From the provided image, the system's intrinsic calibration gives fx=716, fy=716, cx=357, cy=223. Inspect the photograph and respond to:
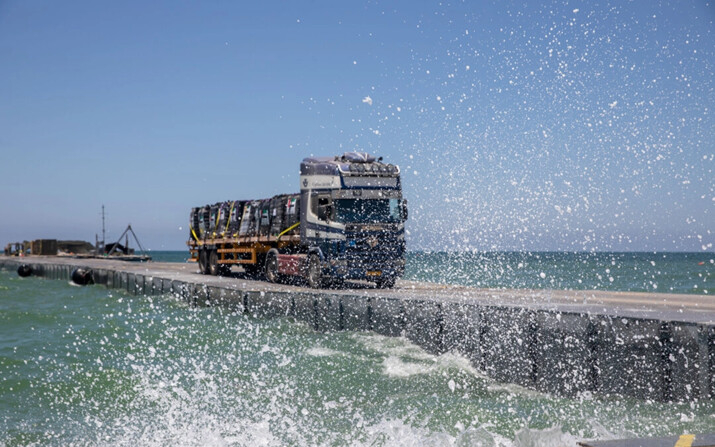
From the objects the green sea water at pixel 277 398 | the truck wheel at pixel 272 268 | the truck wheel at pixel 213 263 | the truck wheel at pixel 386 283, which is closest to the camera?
the green sea water at pixel 277 398

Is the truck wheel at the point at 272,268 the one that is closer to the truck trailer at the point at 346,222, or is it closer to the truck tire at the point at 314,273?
the truck trailer at the point at 346,222

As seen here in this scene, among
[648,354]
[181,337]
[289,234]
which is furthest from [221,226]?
[648,354]

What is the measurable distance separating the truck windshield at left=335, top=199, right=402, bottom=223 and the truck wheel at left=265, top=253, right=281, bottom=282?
5.94 m

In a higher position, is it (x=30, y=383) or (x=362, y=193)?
(x=362, y=193)

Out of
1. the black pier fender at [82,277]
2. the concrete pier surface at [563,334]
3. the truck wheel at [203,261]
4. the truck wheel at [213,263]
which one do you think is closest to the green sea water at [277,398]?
the concrete pier surface at [563,334]

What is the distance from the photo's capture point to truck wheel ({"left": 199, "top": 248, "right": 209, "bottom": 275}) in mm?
38812

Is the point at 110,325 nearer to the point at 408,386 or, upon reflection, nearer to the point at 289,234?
the point at 289,234

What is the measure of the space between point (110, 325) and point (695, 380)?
20.0m

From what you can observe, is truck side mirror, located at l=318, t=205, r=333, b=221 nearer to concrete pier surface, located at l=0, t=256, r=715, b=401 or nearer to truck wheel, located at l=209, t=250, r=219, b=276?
concrete pier surface, located at l=0, t=256, r=715, b=401

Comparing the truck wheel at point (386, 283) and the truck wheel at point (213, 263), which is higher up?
the truck wheel at point (213, 263)

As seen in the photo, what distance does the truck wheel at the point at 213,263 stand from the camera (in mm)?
37100

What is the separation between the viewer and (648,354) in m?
12.3

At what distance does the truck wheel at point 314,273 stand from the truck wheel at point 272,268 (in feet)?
11.2

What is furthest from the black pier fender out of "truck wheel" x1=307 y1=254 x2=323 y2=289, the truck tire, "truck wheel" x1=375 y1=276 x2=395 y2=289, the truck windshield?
the truck windshield
